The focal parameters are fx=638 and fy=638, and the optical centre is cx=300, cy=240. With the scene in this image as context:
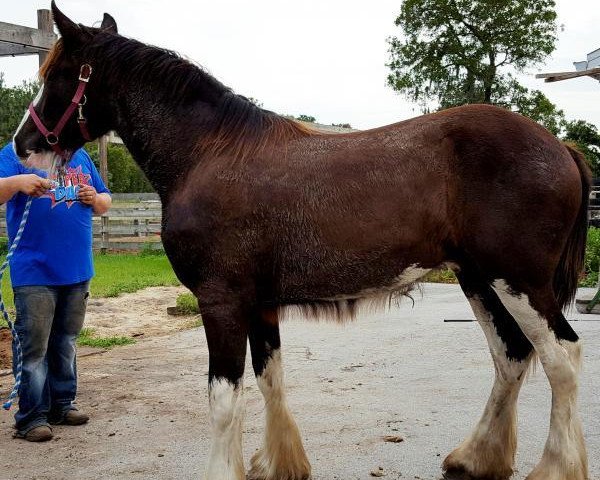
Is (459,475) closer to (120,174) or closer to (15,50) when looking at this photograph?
(15,50)

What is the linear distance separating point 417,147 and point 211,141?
1032 millimetres

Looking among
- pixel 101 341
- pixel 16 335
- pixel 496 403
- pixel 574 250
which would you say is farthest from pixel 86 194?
pixel 101 341

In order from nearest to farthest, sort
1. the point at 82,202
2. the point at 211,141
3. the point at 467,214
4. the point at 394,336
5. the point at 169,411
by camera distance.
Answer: the point at 467,214, the point at 211,141, the point at 82,202, the point at 169,411, the point at 394,336

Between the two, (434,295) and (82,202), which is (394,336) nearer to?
(434,295)

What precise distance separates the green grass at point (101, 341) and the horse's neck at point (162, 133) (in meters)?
3.77

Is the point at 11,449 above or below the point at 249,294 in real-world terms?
below

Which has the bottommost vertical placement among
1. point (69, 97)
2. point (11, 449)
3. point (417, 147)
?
point (11, 449)

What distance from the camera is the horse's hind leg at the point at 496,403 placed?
330cm

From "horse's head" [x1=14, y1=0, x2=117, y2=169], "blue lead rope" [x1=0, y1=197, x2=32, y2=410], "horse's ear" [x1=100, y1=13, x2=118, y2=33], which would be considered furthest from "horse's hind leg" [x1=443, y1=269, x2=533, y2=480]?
"blue lead rope" [x1=0, y1=197, x2=32, y2=410]

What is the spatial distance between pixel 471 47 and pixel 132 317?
25923mm

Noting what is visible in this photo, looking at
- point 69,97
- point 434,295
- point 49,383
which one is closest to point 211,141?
point 69,97

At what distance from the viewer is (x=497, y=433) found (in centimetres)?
334

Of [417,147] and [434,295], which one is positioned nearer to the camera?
[417,147]

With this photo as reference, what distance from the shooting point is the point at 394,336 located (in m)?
6.73
